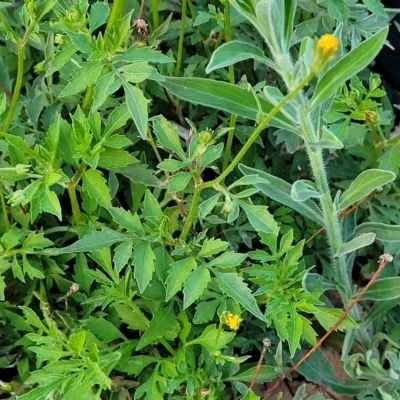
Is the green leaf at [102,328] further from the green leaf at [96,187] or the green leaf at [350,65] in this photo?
the green leaf at [350,65]

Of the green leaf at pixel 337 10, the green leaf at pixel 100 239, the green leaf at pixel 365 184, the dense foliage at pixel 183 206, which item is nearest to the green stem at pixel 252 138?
the dense foliage at pixel 183 206

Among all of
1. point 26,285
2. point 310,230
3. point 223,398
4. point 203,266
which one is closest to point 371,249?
point 310,230

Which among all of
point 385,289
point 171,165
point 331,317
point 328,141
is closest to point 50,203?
point 171,165

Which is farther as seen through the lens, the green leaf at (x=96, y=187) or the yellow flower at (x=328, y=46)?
the green leaf at (x=96, y=187)

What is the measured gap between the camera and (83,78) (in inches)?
35.7

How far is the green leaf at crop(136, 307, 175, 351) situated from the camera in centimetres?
104

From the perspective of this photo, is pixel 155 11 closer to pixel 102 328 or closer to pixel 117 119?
pixel 117 119

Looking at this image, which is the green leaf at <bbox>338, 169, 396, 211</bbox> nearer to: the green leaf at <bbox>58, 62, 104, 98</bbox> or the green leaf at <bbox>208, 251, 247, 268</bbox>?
the green leaf at <bbox>208, 251, 247, 268</bbox>

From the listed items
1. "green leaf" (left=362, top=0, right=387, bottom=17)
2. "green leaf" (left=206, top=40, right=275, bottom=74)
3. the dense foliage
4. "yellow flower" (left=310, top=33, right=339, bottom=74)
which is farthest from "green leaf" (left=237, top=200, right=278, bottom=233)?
"green leaf" (left=362, top=0, right=387, bottom=17)

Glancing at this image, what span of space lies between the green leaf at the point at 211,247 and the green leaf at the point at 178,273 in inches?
0.9

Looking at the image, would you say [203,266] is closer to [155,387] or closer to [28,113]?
[155,387]

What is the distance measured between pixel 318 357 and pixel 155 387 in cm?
44

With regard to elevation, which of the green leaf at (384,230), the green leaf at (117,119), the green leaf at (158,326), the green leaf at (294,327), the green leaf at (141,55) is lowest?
the green leaf at (158,326)

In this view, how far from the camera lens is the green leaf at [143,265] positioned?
36.6 inches
